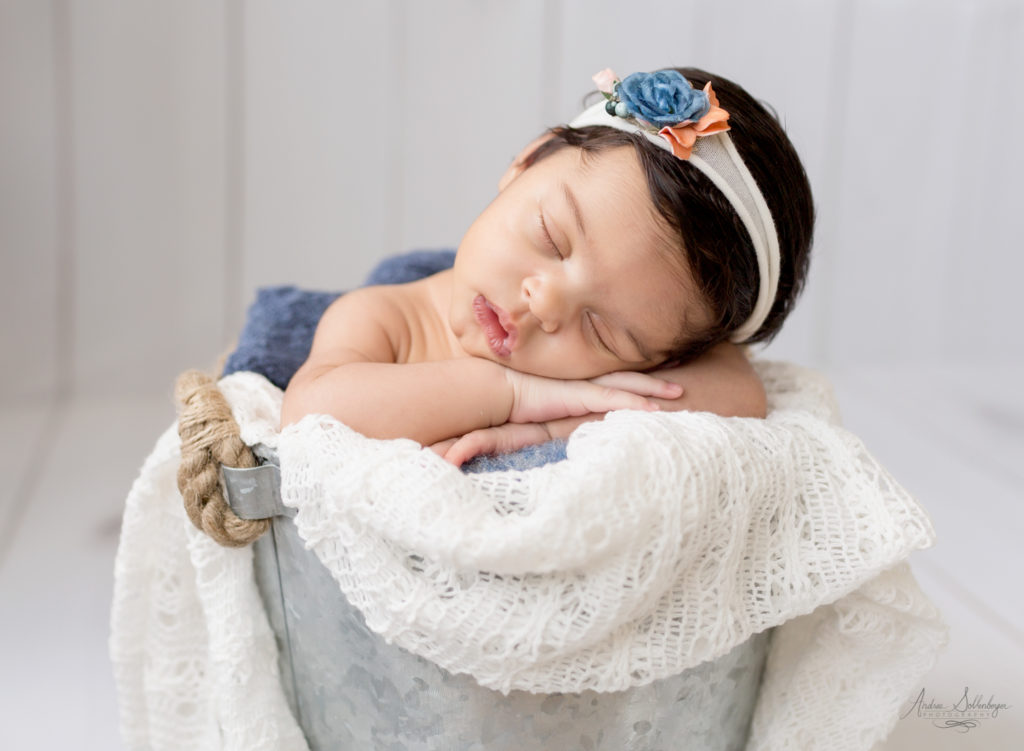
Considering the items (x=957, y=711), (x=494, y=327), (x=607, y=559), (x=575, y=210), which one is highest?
(x=575, y=210)

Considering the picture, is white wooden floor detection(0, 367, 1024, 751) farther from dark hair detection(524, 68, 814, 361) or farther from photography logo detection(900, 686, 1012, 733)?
dark hair detection(524, 68, 814, 361)

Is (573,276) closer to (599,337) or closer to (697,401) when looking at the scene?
(599,337)

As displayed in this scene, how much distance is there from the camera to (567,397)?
3.39 ft

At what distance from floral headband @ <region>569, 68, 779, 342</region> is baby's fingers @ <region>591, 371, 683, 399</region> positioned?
0.14 meters

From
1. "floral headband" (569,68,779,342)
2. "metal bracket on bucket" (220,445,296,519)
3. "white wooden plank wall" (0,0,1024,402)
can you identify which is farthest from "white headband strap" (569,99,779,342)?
"white wooden plank wall" (0,0,1024,402)

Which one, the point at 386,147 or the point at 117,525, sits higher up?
the point at 386,147

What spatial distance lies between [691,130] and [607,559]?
0.41 m

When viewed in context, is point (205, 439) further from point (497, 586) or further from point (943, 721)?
point (943, 721)

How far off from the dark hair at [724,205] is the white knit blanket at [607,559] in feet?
0.40

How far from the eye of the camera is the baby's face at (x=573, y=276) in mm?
976

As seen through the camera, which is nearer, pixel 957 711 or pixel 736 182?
pixel 736 182

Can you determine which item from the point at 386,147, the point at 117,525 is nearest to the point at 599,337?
the point at 117,525

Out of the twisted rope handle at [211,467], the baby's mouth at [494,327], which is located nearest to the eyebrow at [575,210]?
the baby's mouth at [494,327]

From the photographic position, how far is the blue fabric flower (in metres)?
0.98
